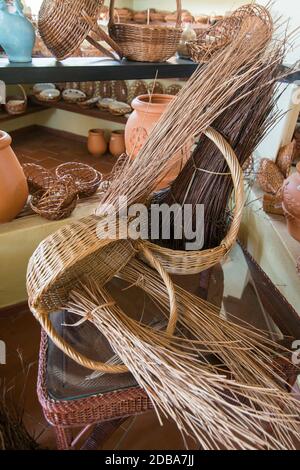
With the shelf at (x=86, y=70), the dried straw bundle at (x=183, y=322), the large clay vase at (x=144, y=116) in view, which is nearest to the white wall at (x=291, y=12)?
the shelf at (x=86, y=70)

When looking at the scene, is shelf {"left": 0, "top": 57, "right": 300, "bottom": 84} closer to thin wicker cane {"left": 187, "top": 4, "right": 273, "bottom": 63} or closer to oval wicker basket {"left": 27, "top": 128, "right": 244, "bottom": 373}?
thin wicker cane {"left": 187, "top": 4, "right": 273, "bottom": 63}

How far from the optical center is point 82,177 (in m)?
1.34

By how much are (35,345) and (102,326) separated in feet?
1.81

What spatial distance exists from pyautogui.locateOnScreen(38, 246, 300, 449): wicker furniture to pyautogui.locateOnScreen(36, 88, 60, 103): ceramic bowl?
2080 mm

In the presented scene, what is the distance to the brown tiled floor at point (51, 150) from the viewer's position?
8.01 feet

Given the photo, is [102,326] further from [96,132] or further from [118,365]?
[96,132]

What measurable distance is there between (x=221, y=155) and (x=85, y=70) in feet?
1.69

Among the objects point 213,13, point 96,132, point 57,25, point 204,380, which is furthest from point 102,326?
point 213,13

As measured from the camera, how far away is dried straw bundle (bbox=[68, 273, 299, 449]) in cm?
56

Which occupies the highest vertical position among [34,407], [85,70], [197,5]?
[197,5]

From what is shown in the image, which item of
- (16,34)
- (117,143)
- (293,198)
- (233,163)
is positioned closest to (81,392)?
(233,163)

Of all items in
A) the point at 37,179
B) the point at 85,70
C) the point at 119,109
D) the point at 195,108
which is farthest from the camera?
the point at 119,109

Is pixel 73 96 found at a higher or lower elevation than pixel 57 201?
higher

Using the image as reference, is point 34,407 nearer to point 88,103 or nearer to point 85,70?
point 85,70
